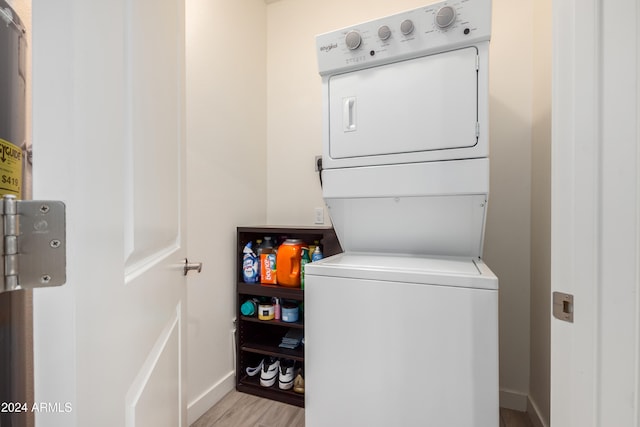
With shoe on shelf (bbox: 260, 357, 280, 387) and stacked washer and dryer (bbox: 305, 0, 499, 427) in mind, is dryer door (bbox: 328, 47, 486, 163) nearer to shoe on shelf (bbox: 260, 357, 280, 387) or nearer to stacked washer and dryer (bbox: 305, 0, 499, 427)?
stacked washer and dryer (bbox: 305, 0, 499, 427)

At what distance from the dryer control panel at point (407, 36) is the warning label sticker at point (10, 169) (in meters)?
1.40

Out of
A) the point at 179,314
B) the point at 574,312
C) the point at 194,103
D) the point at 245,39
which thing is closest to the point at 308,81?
the point at 245,39

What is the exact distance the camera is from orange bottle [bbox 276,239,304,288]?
Result: 2068 millimetres

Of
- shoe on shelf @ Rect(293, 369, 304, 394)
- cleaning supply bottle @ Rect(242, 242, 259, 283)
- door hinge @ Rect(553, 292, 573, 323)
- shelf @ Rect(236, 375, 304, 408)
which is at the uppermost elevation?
door hinge @ Rect(553, 292, 573, 323)

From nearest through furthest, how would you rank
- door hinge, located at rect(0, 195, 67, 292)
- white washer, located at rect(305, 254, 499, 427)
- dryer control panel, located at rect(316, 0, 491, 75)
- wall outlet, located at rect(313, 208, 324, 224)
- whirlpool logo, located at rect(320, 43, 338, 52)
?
door hinge, located at rect(0, 195, 67, 292) < white washer, located at rect(305, 254, 499, 427) < dryer control panel, located at rect(316, 0, 491, 75) < whirlpool logo, located at rect(320, 43, 338, 52) < wall outlet, located at rect(313, 208, 324, 224)

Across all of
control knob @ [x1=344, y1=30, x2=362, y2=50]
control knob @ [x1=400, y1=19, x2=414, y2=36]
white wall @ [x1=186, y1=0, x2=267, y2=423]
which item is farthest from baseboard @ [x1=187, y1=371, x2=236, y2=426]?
control knob @ [x1=400, y1=19, x2=414, y2=36]

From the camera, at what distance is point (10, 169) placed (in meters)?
0.40

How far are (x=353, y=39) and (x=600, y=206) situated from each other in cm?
125

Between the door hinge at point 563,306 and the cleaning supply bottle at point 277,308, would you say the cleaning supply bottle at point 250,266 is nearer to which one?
the cleaning supply bottle at point 277,308

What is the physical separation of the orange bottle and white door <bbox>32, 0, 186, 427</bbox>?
4.14 ft

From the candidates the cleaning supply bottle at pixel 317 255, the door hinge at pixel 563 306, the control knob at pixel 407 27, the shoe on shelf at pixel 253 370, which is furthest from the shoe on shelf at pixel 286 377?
the control knob at pixel 407 27

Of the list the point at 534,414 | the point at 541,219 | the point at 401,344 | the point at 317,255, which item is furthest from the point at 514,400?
the point at 317,255

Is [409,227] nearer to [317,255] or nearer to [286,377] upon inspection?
[317,255]

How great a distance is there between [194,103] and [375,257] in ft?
5.11
